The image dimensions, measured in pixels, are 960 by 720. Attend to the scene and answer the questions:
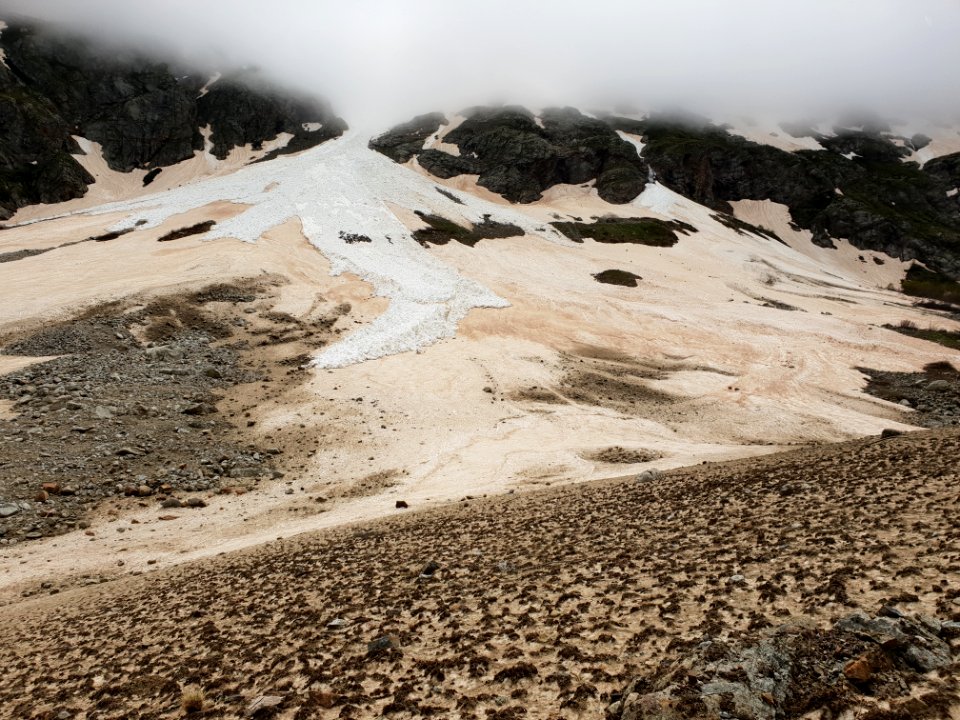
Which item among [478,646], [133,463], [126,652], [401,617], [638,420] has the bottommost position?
[638,420]

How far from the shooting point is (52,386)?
101 ft

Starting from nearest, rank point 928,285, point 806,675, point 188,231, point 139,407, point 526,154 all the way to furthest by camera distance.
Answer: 1. point 806,675
2. point 139,407
3. point 188,231
4. point 928,285
5. point 526,154

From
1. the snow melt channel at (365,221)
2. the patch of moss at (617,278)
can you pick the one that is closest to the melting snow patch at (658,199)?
the snow melt channel at (365,221)

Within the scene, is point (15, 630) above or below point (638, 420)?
above

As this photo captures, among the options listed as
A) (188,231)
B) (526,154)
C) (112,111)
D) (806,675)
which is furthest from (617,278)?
(112,111)

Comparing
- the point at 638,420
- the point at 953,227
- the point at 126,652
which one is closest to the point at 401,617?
the point at 126,652

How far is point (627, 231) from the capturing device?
10369cm

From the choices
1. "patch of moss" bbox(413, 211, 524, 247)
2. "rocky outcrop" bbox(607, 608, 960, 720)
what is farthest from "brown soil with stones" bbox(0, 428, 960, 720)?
"patch of moss" bbox(413, 211, 524, 247)

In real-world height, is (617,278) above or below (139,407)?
below

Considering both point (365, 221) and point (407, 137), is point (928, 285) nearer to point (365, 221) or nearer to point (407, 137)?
point (407, 137)

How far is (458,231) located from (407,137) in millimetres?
63158

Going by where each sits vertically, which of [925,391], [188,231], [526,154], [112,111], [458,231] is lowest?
[925,391]

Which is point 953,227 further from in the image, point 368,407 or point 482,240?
point 368,407

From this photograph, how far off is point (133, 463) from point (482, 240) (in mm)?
65064
